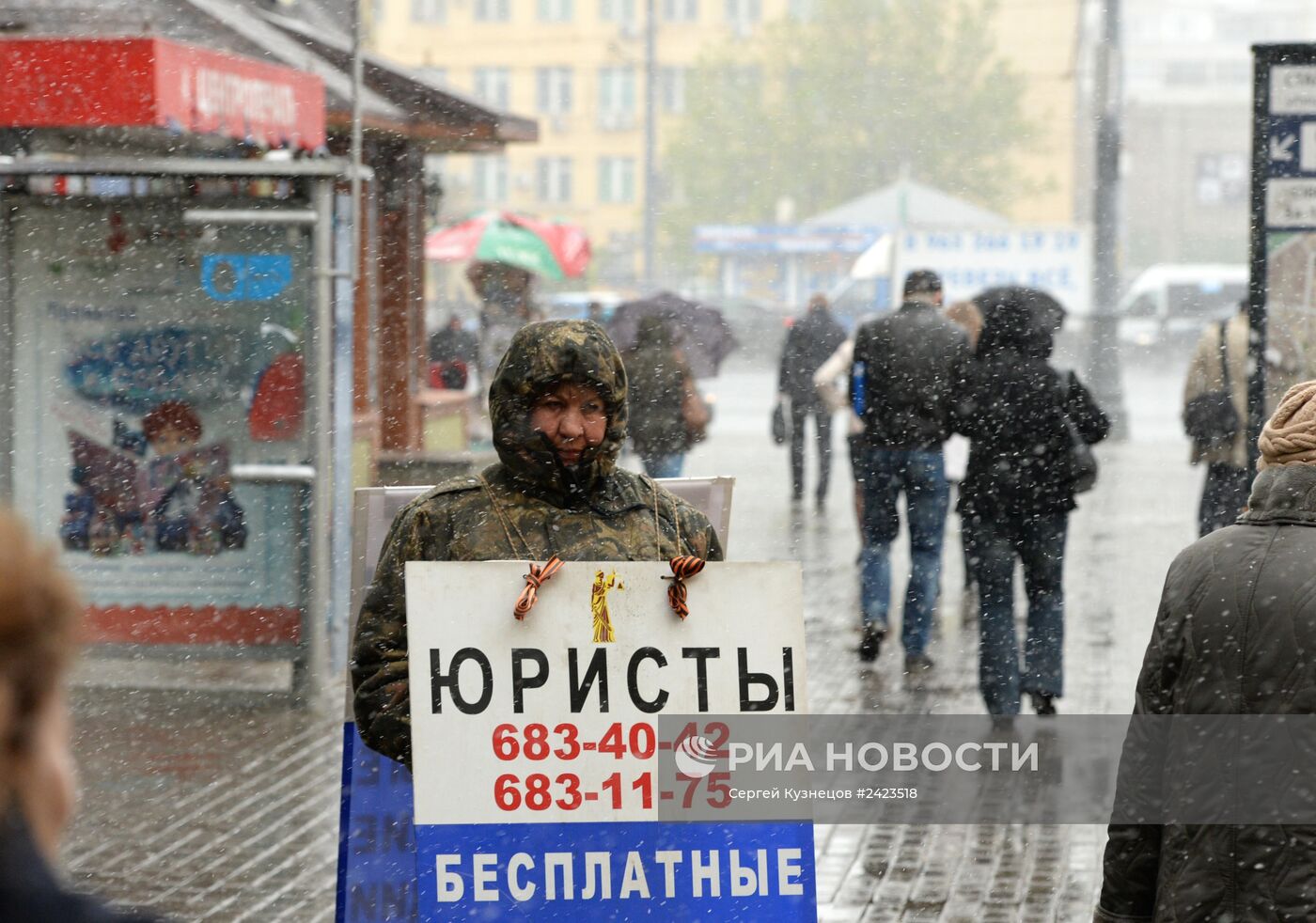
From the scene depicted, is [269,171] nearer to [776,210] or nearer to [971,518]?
[971,518]

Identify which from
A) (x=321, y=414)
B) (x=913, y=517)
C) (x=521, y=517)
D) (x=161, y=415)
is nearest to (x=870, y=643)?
(x=913, y=517)

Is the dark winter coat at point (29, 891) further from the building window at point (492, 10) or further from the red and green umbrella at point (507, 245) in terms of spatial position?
the building window at point (492, 10)

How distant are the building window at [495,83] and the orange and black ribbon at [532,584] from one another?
5755cm

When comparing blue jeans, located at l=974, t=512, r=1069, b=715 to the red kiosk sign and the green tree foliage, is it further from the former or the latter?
the green tree foliage

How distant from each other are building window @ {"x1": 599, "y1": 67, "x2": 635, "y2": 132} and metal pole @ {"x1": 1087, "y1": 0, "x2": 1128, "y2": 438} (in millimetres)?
41162

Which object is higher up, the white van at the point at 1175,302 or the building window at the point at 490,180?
the building window at the point at 490,180

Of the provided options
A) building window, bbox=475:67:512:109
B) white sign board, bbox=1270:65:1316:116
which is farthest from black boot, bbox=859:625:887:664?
building window, bbox=475:67:512:109

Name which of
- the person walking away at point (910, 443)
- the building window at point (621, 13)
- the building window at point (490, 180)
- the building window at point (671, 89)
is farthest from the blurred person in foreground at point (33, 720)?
the building window at point (490, 180)

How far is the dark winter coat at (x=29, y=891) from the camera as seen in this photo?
1.41 m

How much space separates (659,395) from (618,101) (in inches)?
2166

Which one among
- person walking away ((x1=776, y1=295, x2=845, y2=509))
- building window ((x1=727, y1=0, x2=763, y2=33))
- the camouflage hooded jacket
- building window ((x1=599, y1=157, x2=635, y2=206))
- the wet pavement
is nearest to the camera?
the camouflage hooded jacket

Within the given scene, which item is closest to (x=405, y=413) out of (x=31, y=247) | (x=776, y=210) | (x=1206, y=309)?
(x=31, y=247)

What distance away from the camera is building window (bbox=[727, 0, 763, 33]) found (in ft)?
199

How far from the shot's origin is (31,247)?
29.5ft
